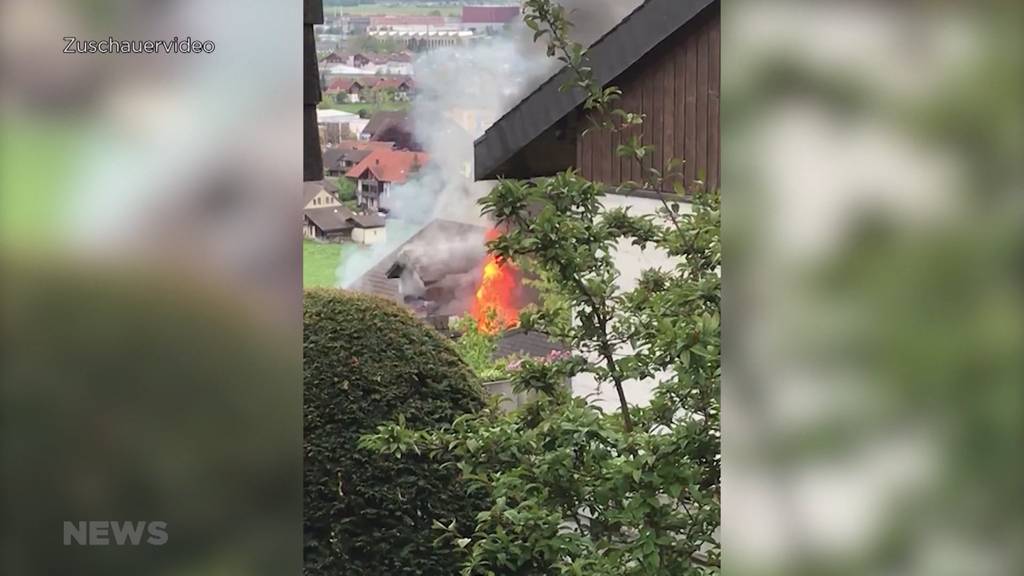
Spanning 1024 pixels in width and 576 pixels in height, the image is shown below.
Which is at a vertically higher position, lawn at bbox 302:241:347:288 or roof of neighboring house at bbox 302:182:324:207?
roof of neighboring house at bbox 302:182:324:207

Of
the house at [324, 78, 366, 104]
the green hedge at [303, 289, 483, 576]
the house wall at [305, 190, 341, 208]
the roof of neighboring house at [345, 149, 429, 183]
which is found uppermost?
the house at [324, 78, 366, 104]

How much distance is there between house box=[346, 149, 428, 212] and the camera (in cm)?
421

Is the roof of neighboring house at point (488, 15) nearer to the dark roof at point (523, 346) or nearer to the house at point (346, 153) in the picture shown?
the house at point (346, 153)

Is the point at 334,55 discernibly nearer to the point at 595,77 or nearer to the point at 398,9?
the point at 398,9

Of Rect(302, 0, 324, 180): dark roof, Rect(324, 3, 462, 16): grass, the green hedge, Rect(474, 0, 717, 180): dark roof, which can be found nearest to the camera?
Rect(302, 0, 324, 180): dark roof

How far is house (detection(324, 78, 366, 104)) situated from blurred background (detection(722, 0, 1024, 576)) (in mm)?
3482

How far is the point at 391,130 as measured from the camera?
165 inches

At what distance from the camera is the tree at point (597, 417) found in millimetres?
1819

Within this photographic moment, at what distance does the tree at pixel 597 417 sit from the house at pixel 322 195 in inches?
83.8

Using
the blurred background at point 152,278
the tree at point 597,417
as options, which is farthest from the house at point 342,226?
the blurred background at point 152,278

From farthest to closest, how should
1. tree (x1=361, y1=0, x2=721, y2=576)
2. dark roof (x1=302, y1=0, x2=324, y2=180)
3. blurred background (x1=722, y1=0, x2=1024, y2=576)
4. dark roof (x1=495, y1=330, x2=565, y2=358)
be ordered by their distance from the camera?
1. dark roof (x1=495, y1=330, x2=565, y2=358)
2. dark roof (x1=302, y1=0, x2=324, y2=180)
3. tree (x1=361, y1=0, x2=721, y2=576)
4. blurred background (x1=722, y1=0, x2=1024, y2=576)

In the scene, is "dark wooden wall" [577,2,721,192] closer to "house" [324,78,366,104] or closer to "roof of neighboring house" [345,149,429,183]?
"roof of neighboring house" [345,149,429,183]

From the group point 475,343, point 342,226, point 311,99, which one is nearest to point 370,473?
point 311,99

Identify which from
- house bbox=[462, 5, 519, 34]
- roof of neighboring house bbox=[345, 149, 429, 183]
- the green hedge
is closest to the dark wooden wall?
house bbox=[462, 5, 519, 34]
